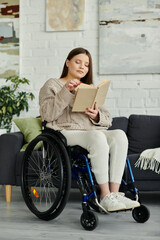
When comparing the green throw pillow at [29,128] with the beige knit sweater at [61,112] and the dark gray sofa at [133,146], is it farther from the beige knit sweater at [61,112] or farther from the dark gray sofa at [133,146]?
the beige knit sweater at [61,112]

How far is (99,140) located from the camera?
2.07 metres

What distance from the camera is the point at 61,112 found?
89.7 inches

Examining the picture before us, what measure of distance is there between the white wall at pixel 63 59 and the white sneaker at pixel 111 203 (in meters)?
1.65

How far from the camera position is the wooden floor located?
6.24 ft

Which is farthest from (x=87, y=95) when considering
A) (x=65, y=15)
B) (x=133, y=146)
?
(x=65, y=15)

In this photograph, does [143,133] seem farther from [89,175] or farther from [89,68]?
[89,175]

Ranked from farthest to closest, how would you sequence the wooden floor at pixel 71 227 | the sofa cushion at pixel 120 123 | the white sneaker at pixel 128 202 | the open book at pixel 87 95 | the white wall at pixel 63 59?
1. the white wall at pixel 63 59
2. the sofa cushion at pixel 120 123
3. the open book at pixel 87 95
4. the white sneaker at pixel 128 202
5. the wooden floor at pixel 71 227

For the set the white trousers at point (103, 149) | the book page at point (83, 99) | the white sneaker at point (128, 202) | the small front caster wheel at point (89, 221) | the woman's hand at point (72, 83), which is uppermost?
the woman's hand at point (72, 83)

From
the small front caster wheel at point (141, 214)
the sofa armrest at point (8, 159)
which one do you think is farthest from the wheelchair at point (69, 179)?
the sofa armrest at point (8, 159)

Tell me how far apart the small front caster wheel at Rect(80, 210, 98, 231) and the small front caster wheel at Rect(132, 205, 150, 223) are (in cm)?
30

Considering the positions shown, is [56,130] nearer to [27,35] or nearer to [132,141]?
[132,141]

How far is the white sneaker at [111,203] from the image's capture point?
6.43ft

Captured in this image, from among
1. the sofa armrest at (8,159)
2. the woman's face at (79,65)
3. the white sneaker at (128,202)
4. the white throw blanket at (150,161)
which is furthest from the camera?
the sofa armrest at (8,159)

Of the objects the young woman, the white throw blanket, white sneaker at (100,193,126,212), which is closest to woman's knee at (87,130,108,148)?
the young woman
